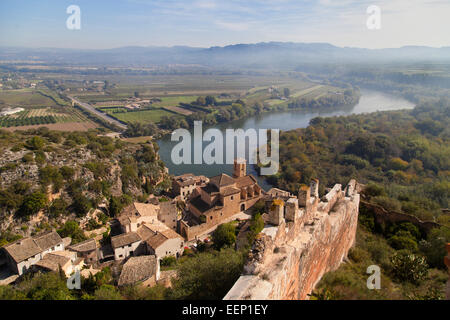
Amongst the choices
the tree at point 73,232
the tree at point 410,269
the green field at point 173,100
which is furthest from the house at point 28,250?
the green field at point 173,100

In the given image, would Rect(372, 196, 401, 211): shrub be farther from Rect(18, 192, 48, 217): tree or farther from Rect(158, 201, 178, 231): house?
Rect(18, 192, 48, 217): tree

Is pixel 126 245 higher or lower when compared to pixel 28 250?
lower

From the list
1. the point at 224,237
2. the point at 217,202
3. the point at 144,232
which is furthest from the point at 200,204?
the point at 224,237

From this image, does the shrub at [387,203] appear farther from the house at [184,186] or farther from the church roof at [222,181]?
the house at [184,186]

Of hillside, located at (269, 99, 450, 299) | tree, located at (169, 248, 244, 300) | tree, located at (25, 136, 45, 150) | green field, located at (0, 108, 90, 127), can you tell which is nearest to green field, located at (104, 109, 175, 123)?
green field, located at (0, 108, 90, 127)

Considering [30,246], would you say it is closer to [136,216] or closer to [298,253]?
[136,216]
